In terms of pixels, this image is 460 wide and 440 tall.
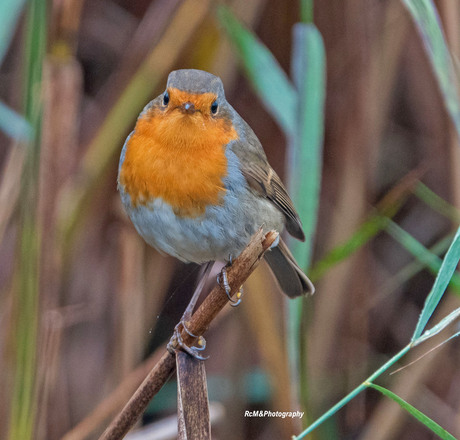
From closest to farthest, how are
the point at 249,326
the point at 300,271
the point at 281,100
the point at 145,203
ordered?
the point at 145,203
the point at 281,100
the point at 300,271
the point at 249,326

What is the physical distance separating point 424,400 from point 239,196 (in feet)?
4.53

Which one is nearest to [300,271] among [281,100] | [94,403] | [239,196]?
[239,196]

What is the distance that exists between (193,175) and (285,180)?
2.96 feet

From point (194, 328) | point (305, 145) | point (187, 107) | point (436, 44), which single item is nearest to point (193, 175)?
point (187, 107)

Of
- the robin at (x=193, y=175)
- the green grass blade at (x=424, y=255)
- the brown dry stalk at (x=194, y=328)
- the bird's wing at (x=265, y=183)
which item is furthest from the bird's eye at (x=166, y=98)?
the green grass blade at (x=424, y=255)

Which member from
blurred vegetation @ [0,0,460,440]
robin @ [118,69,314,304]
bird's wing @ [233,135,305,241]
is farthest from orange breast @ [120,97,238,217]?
blurred vegetation @ [0,0,460,440]

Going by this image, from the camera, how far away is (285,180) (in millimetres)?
2656

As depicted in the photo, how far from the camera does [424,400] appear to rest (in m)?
2.81

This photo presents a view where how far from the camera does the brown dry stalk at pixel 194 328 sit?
145 cm

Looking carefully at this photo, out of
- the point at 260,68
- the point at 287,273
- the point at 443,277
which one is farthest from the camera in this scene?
the point at 287,273

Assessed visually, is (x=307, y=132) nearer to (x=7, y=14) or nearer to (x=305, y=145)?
(x=305, y=145)

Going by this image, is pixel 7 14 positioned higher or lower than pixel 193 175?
higher

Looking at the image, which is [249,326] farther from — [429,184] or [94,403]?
[429,184]

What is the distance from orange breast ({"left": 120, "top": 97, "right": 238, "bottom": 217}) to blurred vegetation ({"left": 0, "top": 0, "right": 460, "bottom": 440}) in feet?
0.94
